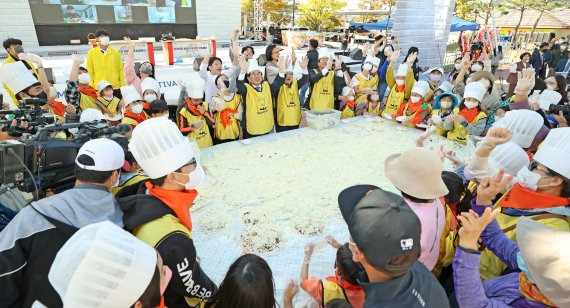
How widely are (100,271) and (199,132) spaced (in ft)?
8.72

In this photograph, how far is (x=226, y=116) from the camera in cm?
356

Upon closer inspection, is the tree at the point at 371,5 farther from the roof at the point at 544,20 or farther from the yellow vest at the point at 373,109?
the yellow vest at the point at 373,109

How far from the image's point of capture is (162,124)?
1462 millimetres

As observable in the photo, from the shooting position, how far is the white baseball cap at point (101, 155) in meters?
1.36

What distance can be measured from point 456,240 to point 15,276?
1879 mm

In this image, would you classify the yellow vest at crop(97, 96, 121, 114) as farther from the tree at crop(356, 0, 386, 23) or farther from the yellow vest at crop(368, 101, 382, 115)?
Answer: the tree at crop(356, 0, 386, 23)

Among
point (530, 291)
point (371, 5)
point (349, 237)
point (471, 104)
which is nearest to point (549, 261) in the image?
point (530, 291)

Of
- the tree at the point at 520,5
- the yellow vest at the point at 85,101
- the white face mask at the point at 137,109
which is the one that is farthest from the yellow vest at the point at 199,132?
the tree at the point at 520,5

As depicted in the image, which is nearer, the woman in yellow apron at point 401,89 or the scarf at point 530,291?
the scarf at point 530,291

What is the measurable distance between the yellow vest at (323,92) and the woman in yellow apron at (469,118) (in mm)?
1515

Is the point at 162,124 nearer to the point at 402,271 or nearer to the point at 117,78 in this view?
the point at 402,271

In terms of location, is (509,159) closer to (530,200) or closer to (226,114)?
(530,200)

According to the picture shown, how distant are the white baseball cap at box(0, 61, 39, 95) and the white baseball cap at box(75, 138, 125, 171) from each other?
1.95 meters

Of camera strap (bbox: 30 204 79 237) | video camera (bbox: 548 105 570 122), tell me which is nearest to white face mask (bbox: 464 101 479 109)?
video camera (bbox: 548 105 570 122)
